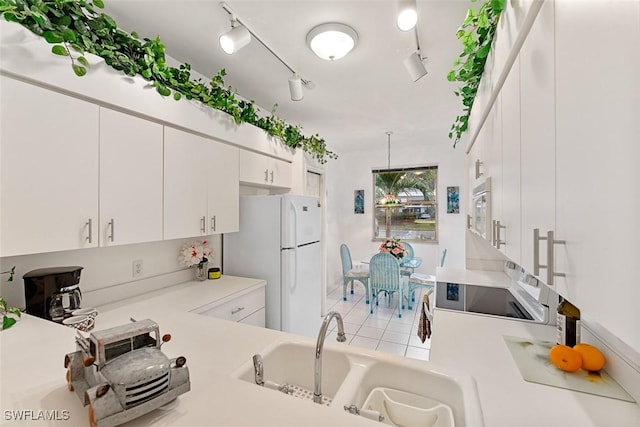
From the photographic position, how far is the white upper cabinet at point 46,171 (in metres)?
1.18

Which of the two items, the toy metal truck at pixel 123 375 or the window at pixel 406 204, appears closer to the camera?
the toy metal truck at pixel 123 375

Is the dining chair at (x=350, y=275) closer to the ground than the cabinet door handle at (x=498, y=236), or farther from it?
closer to the ground

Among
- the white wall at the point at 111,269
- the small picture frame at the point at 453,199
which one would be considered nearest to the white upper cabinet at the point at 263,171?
the white wall at the point at 111,269

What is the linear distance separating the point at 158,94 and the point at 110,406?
1.75 meters

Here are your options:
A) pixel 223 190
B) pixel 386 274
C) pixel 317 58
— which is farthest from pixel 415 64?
pixel 386 274

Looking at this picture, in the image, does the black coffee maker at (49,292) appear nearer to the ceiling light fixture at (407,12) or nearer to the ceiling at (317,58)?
the ceiling at (317,58)

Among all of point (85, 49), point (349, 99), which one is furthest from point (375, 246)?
point (85, 49)

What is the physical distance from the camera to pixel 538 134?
2.64 feet

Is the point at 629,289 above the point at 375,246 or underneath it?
above

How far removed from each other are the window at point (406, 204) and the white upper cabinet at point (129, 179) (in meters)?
4.06

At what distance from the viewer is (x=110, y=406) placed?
2.01 ft

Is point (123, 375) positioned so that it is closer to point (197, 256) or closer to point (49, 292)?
point (49, 292)

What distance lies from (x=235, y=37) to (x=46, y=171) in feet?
3.91

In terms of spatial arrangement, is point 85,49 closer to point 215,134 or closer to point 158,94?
point 158,94
